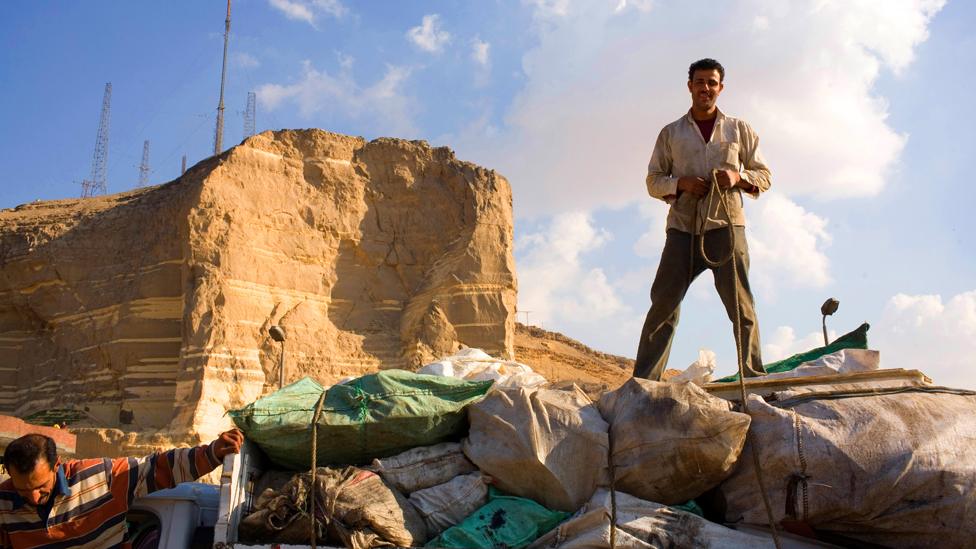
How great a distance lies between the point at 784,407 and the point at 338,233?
2048cm

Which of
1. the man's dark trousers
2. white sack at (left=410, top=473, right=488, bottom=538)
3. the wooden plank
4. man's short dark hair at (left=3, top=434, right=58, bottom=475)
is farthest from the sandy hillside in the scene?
man's short dark hair at (left=3, top=434, right=58, bottom=475)

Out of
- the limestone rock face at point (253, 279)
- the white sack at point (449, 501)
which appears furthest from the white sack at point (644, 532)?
the limestone rock face at point (253, 279)

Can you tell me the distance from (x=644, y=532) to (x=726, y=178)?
2086 millimetres

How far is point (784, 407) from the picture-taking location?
3297 mm

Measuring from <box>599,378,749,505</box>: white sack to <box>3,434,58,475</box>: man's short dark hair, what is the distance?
192cm

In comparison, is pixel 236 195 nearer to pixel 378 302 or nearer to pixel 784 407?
pixel 378 302

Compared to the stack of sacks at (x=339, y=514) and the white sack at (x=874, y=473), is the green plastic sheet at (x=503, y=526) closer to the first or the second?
the stack of sacks at (x=339, y=514)

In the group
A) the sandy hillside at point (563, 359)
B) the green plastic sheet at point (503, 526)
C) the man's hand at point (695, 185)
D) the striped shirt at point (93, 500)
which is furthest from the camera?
the sandy hillside at point (563, 359)

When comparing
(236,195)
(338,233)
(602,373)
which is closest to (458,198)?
(338,233)

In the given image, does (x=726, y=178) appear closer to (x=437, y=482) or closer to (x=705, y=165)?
(x=705, y=165)

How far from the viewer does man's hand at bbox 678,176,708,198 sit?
455cm

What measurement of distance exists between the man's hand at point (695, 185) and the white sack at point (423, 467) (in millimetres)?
1946

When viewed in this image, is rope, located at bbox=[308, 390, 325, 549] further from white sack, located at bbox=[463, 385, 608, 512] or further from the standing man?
the standing man

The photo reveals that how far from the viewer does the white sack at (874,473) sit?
2922mm
